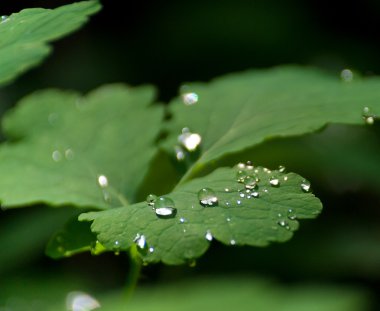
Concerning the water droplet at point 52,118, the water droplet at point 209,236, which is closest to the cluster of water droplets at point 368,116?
the water droplet at point 209,236

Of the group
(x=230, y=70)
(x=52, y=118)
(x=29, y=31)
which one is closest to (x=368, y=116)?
(x=29, y=31)

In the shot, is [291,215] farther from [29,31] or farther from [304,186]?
[29,31]

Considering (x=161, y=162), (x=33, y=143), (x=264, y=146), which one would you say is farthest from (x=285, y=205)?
(x=264, y=146)

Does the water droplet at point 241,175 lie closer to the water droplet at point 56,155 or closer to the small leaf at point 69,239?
the small leaf at point 69,239

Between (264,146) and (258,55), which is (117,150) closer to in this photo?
(264,146)

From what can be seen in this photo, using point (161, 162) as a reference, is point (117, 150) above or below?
above

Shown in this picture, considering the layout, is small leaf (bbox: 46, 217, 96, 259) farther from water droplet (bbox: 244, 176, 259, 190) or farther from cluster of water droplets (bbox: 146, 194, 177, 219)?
water droplet (bbox: 244, 176, 259, 190)
